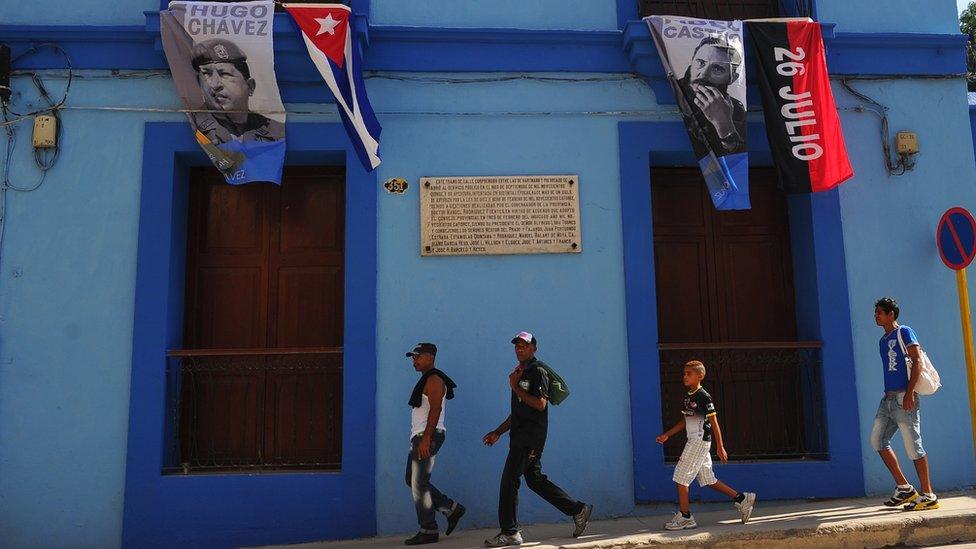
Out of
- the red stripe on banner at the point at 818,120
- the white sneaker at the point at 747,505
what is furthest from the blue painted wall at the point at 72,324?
the red stripe on banner at the point at 818,120

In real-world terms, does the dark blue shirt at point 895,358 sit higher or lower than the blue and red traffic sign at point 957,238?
lower

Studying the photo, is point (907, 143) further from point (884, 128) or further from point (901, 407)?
point (901, 407)

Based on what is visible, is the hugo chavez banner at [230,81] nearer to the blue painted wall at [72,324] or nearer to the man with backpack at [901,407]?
the blue painted wall at [72,324]

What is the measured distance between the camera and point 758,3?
6.89 meters

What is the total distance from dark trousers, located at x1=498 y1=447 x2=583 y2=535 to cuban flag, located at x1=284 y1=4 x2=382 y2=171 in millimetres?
2433

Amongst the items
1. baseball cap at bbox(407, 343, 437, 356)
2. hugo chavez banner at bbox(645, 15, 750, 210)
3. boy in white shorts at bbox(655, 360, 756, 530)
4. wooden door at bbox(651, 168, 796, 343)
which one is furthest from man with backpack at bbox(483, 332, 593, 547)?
hugo chavez banner at bbox(645, 15, 750, 210)

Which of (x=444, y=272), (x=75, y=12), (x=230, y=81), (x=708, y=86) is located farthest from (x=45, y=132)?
(x=708, y=86)

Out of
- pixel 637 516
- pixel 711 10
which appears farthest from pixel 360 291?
pixel 711 10

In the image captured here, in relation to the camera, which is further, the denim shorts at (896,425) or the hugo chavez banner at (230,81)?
the hugo chavez banner at (230,81)

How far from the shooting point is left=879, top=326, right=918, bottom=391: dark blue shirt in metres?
5.33

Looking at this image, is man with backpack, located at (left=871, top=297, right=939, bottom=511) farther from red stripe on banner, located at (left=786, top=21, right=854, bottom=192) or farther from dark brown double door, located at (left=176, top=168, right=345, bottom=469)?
dark brown double door, located at (left=176, top=168, right=345, bottom=469)

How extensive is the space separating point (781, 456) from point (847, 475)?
0.52 m

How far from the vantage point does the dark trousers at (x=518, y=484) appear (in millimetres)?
5070

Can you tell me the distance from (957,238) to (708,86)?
2.35 m
